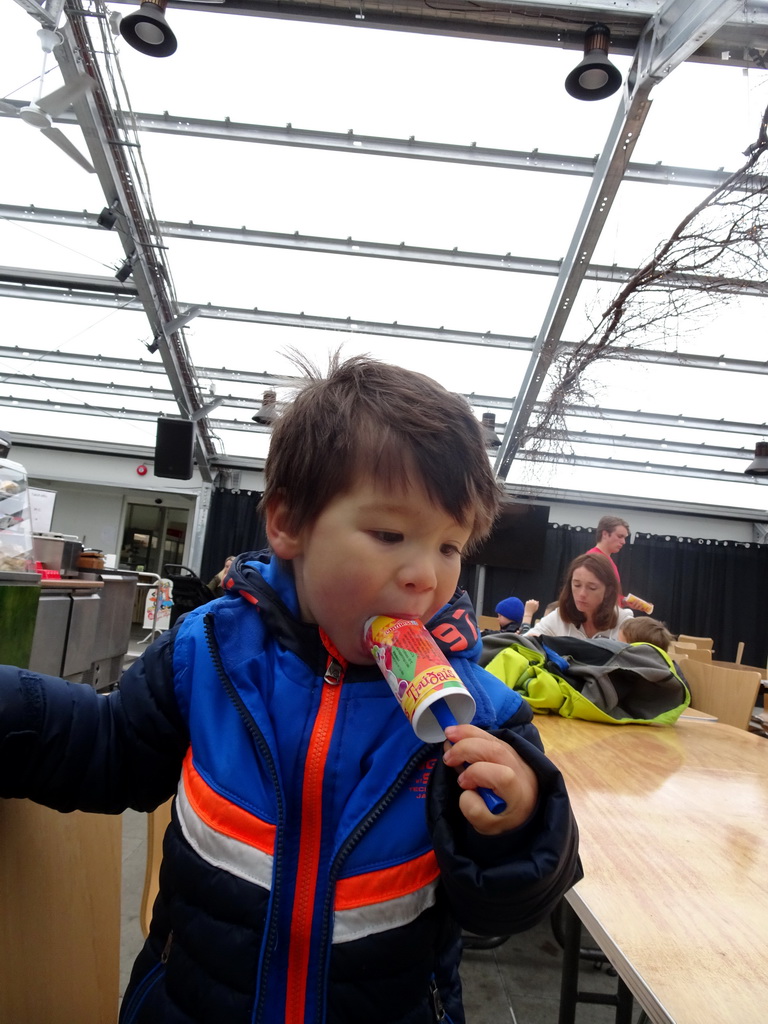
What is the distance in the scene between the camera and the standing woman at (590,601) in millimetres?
2998

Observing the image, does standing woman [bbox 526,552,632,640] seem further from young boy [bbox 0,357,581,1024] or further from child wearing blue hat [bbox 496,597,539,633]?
young boy [bbox 0,357,581,1024]

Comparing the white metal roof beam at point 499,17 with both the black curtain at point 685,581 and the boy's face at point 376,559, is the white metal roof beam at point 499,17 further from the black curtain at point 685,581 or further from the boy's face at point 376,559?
the black curtain at point 685,581

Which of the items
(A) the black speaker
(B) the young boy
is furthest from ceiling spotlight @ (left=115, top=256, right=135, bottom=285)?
(B) the young boy

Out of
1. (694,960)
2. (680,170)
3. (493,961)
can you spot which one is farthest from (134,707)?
(680,170)

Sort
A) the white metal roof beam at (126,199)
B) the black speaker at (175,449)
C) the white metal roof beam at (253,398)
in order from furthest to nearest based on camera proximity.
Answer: the black speaker at (175,449) < the white metal roof beam at (253,398) < the white metal roof beam at (126,199)

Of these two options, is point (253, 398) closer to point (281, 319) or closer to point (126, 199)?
point (281, 319)

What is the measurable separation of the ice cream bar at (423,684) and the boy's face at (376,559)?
0.05 m

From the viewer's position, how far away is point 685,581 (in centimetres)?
1116

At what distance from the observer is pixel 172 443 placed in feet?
30.4

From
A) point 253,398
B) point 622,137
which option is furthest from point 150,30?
point 253,398

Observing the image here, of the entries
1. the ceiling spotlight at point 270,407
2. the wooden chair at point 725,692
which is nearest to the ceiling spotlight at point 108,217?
the wooden chair at point 725,692

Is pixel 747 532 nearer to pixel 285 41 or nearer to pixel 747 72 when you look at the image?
pixel 747 72

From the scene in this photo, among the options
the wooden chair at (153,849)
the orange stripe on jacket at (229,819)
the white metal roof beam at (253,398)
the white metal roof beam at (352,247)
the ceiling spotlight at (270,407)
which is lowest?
the wooden chair at (153,849)

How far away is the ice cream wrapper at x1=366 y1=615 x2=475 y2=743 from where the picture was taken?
0.63 metres
